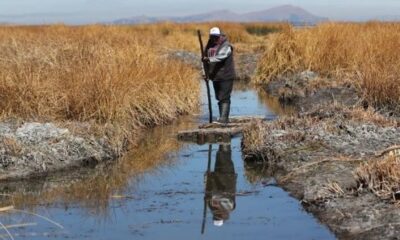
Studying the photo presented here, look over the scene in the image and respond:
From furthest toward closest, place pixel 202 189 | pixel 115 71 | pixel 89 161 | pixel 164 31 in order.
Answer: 1. pixel 164 31
2. pixel 115 71
3. pixel 89 161
4. pixel 202 189

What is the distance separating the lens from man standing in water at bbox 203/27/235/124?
13.3 meters

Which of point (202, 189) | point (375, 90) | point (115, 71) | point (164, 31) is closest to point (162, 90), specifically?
point (115, 71)

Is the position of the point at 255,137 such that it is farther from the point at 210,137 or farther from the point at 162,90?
the point at 162,90

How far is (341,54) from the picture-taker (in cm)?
2078

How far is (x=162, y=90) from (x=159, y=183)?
17.9ft

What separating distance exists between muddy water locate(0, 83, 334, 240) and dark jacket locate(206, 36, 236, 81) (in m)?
2.10

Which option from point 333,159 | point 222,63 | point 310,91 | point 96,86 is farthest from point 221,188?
point 310,91

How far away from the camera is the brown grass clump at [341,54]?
15320 millimetres

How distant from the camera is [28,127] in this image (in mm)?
11117

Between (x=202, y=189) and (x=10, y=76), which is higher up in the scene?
(x=10, y=76)

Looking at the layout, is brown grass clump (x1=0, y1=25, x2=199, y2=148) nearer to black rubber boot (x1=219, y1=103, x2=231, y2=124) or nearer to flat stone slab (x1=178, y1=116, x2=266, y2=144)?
flat stone slab (x1=178, y1=116, x2=266, y2=144)

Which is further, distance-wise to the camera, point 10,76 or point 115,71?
point 115,71

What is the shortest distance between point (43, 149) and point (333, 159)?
14.6ft

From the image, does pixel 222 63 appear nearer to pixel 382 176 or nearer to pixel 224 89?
pixel 224 89
